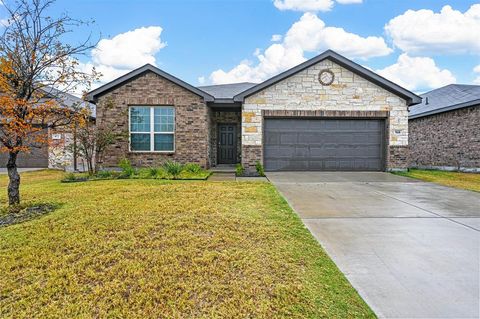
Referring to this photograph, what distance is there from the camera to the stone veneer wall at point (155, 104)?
39.9 ft

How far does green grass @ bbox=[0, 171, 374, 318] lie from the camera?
7.68 feet

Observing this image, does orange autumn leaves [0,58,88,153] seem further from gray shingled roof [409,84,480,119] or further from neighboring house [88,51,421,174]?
gray shingled roof [409,84,480,119]

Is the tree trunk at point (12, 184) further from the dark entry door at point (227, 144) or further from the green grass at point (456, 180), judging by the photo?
the green grass at point (456, 180)

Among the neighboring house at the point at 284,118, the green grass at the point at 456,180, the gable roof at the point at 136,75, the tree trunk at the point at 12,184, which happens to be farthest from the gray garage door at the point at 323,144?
the tree trunk at the point at 12,184

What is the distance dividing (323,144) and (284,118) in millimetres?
2056

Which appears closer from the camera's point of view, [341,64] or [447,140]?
[341,64]

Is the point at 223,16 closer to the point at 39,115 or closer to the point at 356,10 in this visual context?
the point at 356,10

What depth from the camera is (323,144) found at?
12781 millimetres

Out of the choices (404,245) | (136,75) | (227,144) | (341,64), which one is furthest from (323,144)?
(404,245)

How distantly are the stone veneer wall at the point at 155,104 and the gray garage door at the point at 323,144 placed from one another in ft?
9.74

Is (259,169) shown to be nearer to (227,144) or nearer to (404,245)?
(227,144)

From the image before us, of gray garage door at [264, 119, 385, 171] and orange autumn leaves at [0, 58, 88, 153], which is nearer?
orange autumn leaves at [0, 58, 88, 153]

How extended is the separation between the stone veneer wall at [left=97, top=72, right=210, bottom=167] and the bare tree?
5971 millimetres

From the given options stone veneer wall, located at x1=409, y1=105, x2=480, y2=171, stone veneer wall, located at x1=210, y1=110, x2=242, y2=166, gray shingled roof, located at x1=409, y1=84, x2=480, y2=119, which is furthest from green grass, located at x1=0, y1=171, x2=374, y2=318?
gray shingled roof, located at x1=409, y1=84, x2=480, y2=119
